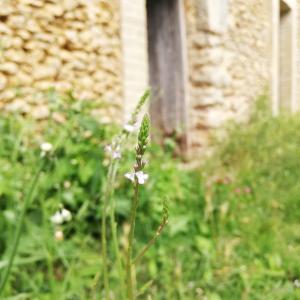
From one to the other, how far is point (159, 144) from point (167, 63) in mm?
1422

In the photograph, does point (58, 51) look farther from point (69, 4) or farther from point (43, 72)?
point (69, 4)

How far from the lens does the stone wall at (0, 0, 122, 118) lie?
9.12 feet

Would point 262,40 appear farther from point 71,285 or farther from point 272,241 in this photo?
point 71,285

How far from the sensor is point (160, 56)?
4824 mm

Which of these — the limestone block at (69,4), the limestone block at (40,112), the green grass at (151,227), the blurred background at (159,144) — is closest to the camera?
the green grass at (151,227)

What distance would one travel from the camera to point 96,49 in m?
3.36

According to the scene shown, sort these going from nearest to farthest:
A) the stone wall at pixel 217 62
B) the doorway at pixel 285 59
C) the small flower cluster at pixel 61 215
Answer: the small flower cluster at pixel 61 215 < the stone wall at pixel 217 62 < the doorway at pixel 285 59

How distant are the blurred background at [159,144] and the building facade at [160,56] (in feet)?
0.04

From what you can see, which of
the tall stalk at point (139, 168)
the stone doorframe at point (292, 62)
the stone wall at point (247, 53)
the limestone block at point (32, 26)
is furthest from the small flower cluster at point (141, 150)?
the stone doorframe at point (292, 62)

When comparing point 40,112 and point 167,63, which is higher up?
point 167,63

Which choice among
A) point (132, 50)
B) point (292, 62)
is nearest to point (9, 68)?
point (132, 50)

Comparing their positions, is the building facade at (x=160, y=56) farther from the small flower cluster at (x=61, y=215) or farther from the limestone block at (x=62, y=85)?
the small flower cluster at (x=61, y=215)

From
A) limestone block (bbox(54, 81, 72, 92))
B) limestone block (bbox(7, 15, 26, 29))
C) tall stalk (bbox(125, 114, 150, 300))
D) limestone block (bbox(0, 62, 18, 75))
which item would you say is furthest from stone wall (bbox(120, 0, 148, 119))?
tall stalk (bbox(125, 114, 150, 300))

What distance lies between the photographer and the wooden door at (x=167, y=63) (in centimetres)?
455
